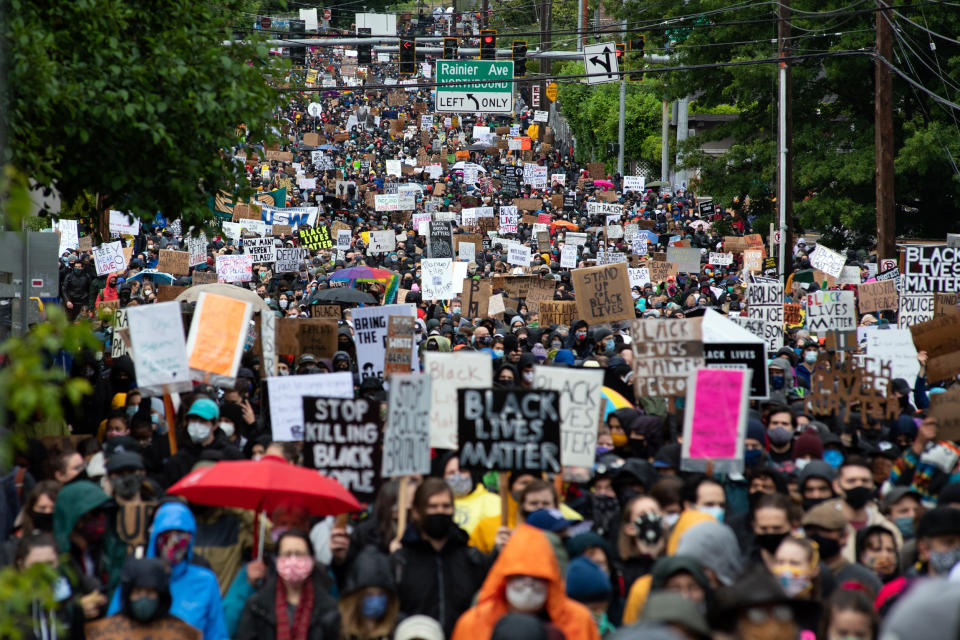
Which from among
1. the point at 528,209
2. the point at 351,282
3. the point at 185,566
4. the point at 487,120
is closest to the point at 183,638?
the point at 185,566

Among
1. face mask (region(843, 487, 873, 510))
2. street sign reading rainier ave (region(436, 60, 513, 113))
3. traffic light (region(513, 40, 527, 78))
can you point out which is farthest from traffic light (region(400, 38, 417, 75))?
face mask (region(843, 487, 873, 510))

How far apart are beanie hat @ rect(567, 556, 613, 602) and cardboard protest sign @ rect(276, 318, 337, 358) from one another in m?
8.34

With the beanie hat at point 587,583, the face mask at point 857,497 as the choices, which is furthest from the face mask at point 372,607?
the face mask at point 857,497

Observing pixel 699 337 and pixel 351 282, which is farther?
pixel 351 282

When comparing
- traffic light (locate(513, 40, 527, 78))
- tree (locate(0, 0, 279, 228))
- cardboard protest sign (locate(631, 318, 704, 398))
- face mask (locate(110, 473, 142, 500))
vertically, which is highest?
traffic light (locate(513, 40, 527, 78))

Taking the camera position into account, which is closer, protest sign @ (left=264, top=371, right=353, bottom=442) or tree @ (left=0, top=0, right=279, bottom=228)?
protest sign @ (left=264, top=371, right=353, bottom=442)

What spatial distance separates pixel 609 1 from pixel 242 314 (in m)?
27.7

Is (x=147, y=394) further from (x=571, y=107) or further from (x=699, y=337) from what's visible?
(x=571, y=107)

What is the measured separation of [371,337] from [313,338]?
4.30ft

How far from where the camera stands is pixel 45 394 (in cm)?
327

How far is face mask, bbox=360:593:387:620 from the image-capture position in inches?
230

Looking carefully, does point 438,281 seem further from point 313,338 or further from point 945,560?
point 945,560

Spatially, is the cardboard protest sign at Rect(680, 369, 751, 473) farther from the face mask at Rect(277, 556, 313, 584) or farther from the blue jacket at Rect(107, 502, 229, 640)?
the blue jacket at Rect(107, 502, 229, 640)

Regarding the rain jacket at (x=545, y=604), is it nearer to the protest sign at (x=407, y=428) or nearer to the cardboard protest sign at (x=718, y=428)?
the protest sign at (x=407, y=428)
